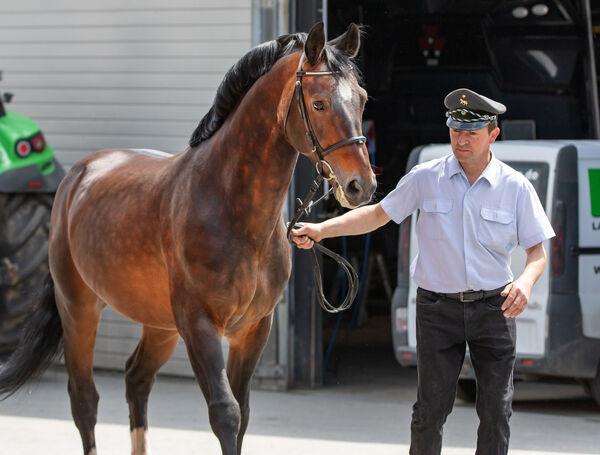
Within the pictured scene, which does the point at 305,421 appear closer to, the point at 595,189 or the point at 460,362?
the point at 595,189

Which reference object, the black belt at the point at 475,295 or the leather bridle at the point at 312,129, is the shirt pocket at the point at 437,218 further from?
the leather bridle at the point at 312,129

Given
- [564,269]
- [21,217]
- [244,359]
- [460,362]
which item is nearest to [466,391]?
[564,269]

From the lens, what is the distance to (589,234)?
278 inches

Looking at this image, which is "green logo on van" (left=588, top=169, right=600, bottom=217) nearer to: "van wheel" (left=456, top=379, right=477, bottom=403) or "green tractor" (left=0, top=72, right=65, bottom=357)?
"van wheel" (left=456, top=379, right=477, bottom=403)

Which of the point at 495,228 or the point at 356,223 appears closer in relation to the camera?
the point at 495,228

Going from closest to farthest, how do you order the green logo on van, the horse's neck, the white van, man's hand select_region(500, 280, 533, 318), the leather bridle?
man's hand select_region(500, 280, 533, 318) → the leather bridle → the horse's neck → the white van → the green logo on van

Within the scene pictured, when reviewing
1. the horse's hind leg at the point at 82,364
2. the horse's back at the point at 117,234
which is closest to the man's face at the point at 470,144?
the horse's back at the point at 117,234

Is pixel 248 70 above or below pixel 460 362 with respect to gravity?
above

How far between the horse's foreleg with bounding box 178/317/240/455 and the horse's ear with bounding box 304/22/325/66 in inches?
43.9

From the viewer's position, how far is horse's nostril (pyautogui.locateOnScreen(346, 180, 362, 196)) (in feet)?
12.7

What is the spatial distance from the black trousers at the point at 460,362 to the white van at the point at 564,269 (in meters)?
2.75

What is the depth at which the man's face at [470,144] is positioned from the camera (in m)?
4.09

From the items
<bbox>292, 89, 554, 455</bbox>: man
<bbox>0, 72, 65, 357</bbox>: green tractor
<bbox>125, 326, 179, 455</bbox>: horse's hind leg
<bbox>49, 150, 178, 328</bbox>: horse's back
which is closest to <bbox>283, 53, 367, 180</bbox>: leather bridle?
<bbox>292, 89, 554, 455</bbox>: man

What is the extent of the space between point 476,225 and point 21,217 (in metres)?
4.62
